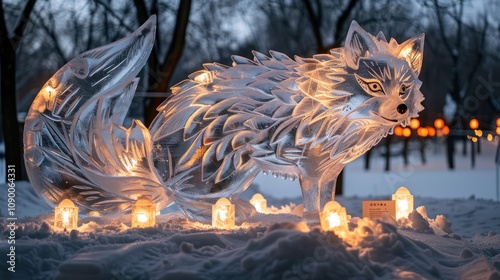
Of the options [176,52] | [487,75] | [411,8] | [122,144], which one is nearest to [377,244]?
[122,144]

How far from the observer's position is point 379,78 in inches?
254

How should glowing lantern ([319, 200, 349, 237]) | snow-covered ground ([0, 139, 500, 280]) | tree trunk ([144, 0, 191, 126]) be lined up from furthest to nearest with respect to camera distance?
tree trunk ([144, 0, 191, 126]) → glowing lantern ([319, 200, 349, 237]) → snow-covered ground ([0, 139, 500, 280])

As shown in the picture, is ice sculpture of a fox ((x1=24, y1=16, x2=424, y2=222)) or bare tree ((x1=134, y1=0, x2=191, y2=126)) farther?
bare tree ((x1=134, y1=0, x2=191, y2=126))

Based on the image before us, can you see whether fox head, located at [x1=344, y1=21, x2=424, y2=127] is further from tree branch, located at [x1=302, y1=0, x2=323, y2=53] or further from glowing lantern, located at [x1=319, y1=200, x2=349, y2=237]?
tree branch, located at [x1=302, y1=0, x2=323, y2=53]

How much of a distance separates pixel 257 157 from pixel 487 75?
15999 mm

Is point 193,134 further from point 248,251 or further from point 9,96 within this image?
point 9,96

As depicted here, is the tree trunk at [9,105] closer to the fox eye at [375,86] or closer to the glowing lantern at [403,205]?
the glowing lantern at [403,205]

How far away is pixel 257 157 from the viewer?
682cm

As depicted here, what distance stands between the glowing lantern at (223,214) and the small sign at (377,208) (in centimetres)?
133

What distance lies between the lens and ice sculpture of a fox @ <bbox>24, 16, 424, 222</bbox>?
6699mm

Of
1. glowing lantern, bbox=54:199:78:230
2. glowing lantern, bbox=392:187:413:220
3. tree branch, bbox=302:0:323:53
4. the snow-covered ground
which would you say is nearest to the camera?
the snow-covered ground

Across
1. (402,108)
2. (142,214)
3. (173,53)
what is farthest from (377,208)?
(173,53)

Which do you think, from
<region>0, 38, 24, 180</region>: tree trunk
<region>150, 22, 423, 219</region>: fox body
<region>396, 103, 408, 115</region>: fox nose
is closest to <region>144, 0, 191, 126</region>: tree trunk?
<region>0, 38, 24, 180</region>: tree trunk

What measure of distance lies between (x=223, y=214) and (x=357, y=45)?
2020 millimetres
